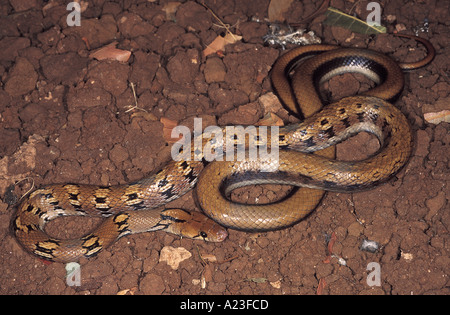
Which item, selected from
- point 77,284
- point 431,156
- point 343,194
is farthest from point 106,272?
point 431,156

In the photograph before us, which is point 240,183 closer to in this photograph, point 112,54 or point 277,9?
point 112,54

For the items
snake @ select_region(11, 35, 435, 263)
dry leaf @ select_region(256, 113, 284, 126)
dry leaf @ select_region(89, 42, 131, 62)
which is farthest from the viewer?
dry leaf @ select_region(89, 42, 131, 62)

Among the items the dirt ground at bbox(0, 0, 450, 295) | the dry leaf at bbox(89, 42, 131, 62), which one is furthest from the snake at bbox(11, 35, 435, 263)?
the dry leaf at bbox(89, 42, 131, 62)

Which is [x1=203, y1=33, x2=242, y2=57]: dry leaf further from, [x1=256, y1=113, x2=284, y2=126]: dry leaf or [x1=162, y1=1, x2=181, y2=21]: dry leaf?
[x1=256, y1=113, x2=284, y2=126]: dry leaf

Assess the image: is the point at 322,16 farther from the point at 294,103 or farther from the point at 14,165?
the point at 14,165

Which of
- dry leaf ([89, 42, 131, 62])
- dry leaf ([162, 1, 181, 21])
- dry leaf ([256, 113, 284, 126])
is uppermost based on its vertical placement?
dry leaf ([162, 1, 181, 21])

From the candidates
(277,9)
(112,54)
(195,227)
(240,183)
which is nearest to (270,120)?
(240,183)

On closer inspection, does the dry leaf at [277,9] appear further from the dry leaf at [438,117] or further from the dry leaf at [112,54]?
the dry leaf at [438,117]
